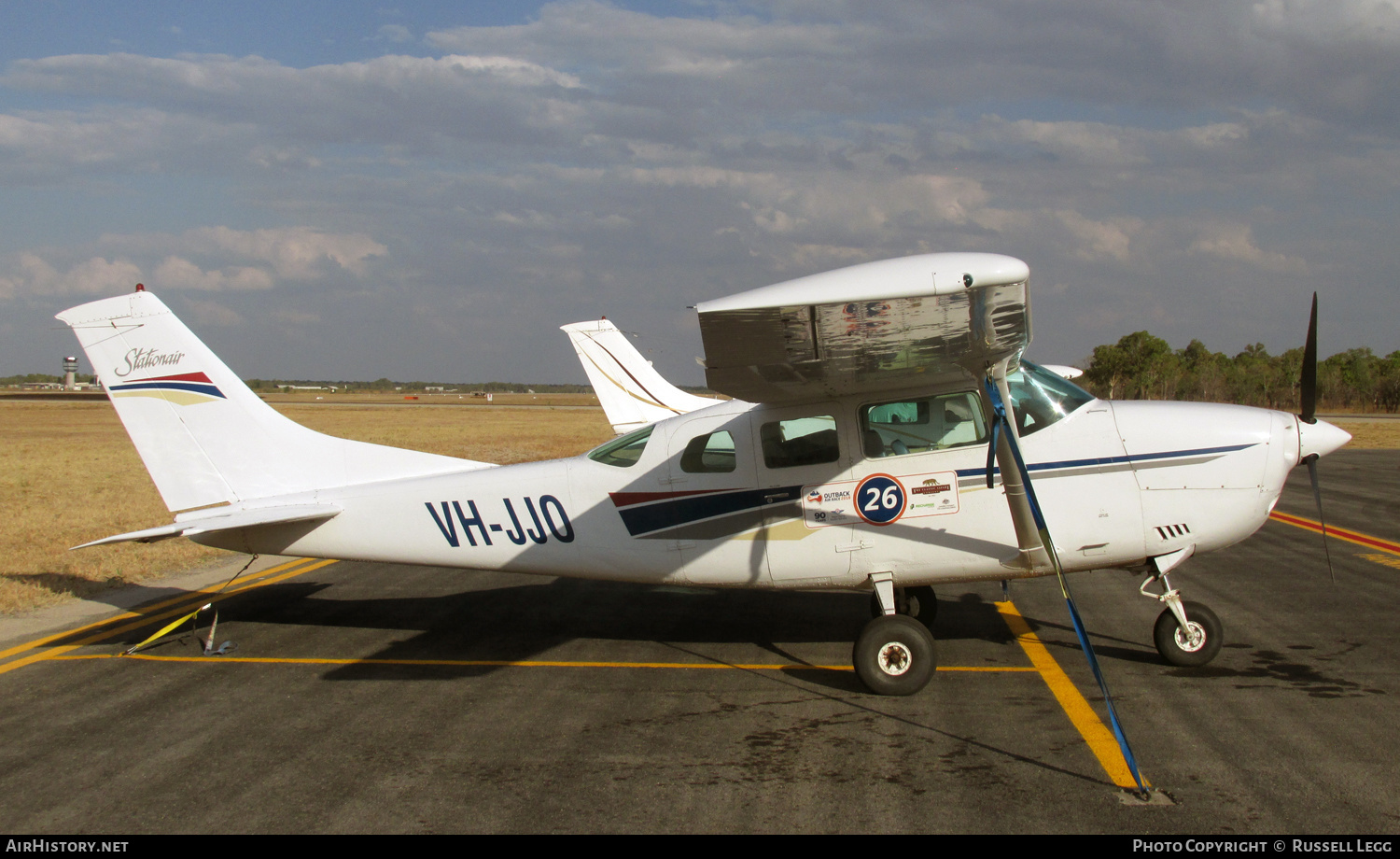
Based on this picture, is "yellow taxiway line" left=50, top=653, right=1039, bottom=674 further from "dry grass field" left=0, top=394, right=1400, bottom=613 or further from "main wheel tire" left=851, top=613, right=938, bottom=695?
"dry grass field" left=0, top=394, right=1400, bottom=613

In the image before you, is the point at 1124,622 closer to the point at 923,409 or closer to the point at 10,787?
the point at 923,409

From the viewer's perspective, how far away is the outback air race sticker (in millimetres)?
6379

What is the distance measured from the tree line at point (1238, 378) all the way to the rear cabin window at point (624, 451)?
182 feet

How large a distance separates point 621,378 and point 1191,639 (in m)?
13.8

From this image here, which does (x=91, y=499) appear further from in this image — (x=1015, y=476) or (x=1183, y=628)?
(x=1183, y=628)

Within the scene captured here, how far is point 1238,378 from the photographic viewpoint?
2259 inches

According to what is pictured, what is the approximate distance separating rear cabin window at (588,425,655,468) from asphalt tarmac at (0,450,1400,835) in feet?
5.18

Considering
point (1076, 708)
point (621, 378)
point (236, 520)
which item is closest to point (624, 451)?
point (236, 520)

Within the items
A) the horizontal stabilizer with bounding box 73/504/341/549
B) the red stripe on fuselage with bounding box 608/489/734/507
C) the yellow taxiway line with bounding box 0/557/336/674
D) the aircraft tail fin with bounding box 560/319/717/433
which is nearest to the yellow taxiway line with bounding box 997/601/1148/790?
the red stripe on fuselage with bounding box 608/489/734/507

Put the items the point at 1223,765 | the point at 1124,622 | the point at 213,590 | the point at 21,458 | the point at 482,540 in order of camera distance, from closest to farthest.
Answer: the point at 1223,765
the point at 482,540
the point at 1124,622
the point at 213,590
the point at 21,458
